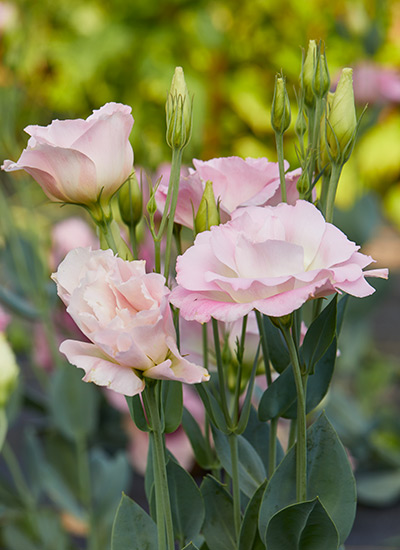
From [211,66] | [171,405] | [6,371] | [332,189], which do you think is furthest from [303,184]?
[211,66]

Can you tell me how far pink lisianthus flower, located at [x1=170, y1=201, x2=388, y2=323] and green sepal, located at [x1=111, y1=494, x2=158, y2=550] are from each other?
109 mm

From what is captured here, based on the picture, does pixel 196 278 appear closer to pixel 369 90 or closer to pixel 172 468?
pixel 172 468

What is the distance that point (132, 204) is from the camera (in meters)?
0.36

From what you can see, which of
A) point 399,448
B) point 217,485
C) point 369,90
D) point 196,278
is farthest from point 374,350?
point 196,278

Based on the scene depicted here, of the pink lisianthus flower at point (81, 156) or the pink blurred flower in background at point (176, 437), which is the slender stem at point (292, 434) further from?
the pink blurred flower in background at point (176, 437)

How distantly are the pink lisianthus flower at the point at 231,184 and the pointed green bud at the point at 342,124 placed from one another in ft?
0.08

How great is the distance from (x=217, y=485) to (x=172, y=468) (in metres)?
0.02

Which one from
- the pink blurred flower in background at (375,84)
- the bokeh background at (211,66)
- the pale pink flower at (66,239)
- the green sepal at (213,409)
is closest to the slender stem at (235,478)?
the green sepal at (213,409)

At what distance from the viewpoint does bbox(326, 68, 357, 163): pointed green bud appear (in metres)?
0.32

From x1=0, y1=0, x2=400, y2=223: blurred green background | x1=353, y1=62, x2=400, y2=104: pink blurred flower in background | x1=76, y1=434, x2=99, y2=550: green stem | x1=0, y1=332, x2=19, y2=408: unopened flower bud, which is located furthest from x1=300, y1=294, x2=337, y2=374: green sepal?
x1=0, y1=0, x2=400, y2=223: blurred green background

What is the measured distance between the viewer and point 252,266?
0.92 ft

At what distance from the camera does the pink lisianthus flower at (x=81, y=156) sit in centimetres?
31

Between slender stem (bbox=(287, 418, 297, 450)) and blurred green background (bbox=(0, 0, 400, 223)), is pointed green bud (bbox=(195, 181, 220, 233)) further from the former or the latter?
blurred green background (bbox=(0, 0, 400, 223))

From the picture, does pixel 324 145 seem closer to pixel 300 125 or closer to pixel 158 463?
pixel 300 125
